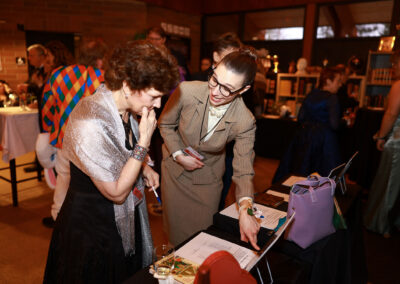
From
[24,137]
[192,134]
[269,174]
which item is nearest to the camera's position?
[192,134]

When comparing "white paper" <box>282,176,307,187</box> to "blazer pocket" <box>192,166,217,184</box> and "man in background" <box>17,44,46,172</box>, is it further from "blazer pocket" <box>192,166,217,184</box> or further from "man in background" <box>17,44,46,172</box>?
"man in background" <box>17,44,46,172</box>

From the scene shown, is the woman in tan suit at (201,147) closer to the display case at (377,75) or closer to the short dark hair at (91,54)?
the short dark hair at (91,54)

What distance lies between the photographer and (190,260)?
3.43 ft

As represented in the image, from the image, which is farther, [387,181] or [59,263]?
[387,181]

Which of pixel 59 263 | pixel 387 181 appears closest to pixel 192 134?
pixel 59 263

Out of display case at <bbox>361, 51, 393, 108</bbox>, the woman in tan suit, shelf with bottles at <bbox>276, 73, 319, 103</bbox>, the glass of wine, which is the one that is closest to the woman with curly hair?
the glass of wine

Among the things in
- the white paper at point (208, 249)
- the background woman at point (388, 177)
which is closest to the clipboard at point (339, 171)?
the white paper at point (208, 249)

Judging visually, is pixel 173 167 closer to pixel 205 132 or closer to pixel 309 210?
pixel 205 132

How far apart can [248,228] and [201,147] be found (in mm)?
574

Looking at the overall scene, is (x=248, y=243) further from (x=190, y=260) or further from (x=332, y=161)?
(x=332, y=161)

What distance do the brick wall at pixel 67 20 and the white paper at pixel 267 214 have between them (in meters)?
5.38

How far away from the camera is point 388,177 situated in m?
2.79

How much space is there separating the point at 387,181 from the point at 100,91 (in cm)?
276

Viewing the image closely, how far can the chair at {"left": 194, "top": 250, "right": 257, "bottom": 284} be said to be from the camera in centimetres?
63
